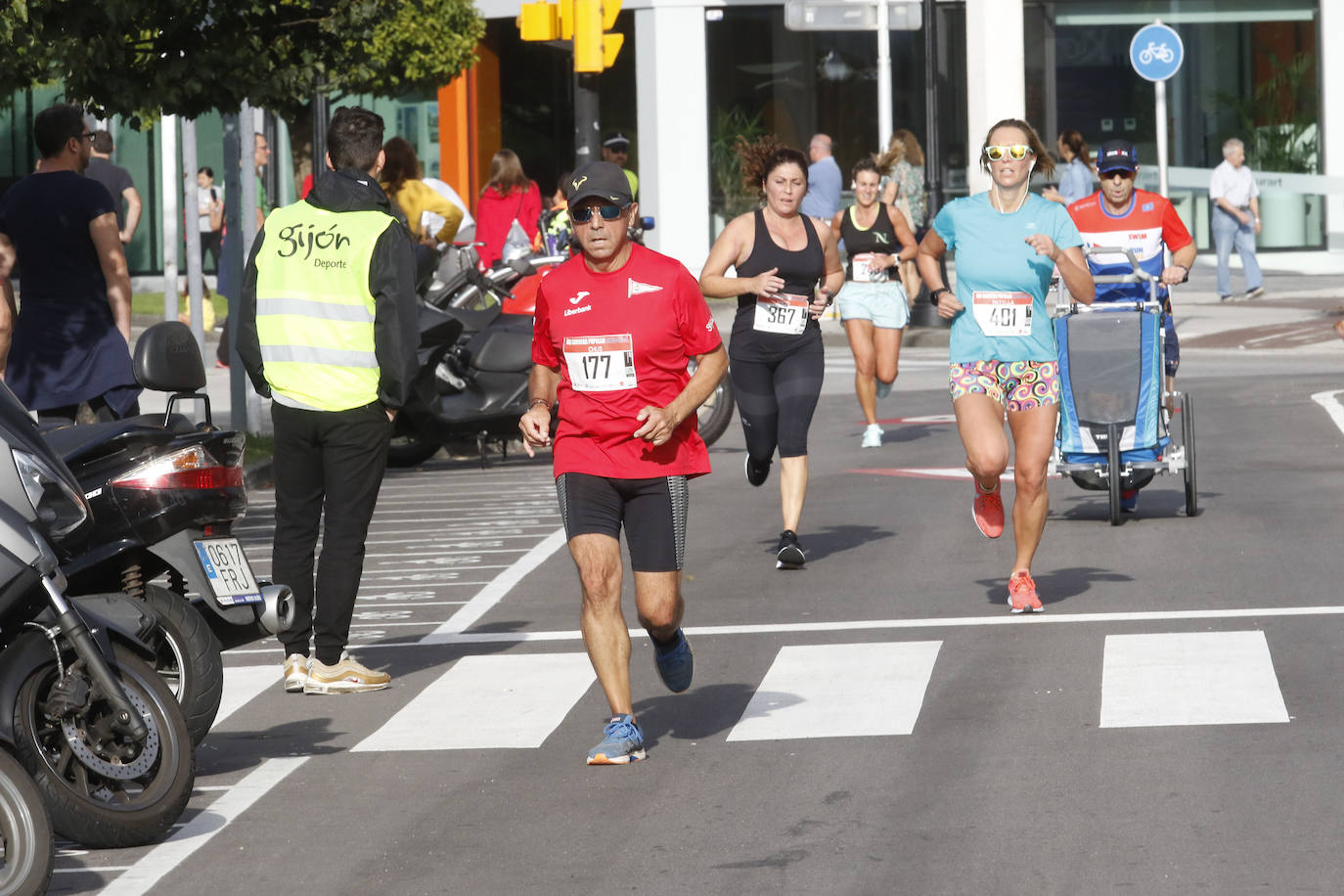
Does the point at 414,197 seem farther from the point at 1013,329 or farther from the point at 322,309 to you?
the point at 322,309

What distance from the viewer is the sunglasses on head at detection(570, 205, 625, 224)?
23.5 feet

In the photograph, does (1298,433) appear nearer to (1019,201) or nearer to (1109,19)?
(1019,201)

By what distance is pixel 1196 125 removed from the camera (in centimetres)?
3347

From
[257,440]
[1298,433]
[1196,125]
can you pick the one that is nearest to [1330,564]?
[1298,433]

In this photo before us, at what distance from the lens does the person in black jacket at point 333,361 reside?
8.23 m

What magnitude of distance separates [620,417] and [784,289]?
13.5ft

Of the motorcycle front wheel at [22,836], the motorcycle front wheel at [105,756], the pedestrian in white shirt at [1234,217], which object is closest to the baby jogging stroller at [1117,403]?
the motorcycle front wheel at [105,756]

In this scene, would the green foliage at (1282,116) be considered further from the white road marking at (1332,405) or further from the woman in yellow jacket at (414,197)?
the woman in yellow jacket at (414,197)

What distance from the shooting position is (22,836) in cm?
542

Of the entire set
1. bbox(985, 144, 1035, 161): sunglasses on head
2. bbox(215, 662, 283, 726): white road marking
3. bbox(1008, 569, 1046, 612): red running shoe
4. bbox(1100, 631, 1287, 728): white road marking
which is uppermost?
bbox(985, 144, 1035, 161): sunglasses on head

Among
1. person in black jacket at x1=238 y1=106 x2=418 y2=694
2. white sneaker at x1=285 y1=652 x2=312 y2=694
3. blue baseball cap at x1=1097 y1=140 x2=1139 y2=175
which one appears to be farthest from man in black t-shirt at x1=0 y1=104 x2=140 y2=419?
blue baseball cap at x1=1097 y1=140 x2=1139 y2=175

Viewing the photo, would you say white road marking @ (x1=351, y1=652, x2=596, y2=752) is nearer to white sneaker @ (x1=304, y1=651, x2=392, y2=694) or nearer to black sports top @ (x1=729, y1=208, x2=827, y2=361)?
white sneaker @ (x1=304, y1=651, x2=392, y2=694)

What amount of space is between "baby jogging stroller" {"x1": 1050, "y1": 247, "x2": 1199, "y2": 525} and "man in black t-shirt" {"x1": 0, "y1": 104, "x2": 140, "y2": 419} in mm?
4729

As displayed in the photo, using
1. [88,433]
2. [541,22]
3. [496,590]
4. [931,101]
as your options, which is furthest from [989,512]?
[931,101]
